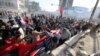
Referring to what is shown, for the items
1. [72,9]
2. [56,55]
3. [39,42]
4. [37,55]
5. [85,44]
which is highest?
[39,42]

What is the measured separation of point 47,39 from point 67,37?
284 centimetres

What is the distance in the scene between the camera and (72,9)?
114938 millimetres

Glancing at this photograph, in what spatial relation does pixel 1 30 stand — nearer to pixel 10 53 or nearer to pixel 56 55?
pixel 10 53

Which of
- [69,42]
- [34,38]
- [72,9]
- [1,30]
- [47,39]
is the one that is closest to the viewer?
[34,38]

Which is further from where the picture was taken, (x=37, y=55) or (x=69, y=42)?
(x=69, y=42)

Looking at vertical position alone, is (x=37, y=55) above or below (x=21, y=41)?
below

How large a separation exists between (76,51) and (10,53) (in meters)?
4.10

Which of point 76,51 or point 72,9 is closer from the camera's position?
point 76,51

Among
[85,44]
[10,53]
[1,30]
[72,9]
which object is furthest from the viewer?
[72,9]

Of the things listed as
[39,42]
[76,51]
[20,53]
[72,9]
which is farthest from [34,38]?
[72,9]

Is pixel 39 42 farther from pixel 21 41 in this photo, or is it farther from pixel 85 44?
pixel 85 44

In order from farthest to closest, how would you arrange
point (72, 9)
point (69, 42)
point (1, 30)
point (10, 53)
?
point (72, 9) < point (69, 42) < point (1, 30) < point (10, 53)

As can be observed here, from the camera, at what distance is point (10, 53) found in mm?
5645

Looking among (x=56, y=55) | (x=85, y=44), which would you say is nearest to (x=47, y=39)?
(x=56, y=55)
